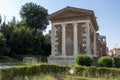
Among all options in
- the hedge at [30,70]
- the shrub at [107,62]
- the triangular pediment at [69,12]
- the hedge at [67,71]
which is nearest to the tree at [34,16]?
the triangular pediment at [69,12]

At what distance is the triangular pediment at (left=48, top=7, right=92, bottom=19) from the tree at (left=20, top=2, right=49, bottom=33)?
23503 mm

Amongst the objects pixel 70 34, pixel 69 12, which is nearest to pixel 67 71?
pixel 70 34

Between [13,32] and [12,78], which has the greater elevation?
[13,32]

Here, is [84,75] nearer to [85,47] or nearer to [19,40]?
[85,47]

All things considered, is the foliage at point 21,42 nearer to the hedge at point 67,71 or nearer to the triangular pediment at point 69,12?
the triangular pediment at point 69,12

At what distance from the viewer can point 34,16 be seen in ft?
175

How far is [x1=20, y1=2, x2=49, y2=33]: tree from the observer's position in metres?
52.8

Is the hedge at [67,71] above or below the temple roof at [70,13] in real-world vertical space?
below

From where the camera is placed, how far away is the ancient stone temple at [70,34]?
90.2ft

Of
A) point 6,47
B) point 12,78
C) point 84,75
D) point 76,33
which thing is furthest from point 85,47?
point 6,47

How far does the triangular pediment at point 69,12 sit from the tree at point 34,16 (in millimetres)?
23503

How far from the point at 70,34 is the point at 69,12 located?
2801mm

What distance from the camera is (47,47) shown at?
50.8 metres

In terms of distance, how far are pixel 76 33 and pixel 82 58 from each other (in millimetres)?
7792
